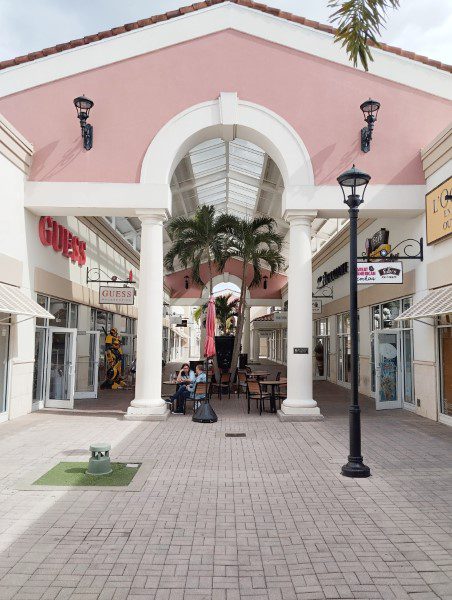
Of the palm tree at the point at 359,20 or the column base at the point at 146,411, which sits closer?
the palm tree at the point at 359,20

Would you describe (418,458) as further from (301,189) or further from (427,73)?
(427,73)

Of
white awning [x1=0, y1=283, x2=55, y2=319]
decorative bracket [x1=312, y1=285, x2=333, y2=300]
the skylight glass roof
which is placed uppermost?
the skylight glass roof

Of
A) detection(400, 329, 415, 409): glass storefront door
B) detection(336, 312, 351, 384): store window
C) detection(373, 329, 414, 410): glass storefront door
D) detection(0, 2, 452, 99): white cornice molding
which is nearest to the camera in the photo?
detection(0, 2, 452, 99): white cornice molding

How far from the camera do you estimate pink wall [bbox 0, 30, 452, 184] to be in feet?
37.0

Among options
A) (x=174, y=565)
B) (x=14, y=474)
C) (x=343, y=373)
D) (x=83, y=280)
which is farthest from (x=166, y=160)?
(x=343, y=373)

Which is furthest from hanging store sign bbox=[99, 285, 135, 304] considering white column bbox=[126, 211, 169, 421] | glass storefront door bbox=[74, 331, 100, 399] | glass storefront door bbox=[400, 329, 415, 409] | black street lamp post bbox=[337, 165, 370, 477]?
black street lamp post bbox=[337, 165, 370, 477]

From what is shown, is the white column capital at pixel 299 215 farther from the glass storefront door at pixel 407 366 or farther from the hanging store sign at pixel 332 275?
the hanging store sign at pixel 332 275

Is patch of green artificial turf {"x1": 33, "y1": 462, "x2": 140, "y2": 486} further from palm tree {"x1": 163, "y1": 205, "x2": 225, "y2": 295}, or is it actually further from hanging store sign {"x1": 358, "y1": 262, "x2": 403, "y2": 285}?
palm tree {"x1": 163, "y1": 205, "x2": 225, "y2": 295}

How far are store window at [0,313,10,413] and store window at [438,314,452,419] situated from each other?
9.39 meters

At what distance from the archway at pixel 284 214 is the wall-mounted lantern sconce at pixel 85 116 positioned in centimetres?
139

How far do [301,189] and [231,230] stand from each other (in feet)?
18.8

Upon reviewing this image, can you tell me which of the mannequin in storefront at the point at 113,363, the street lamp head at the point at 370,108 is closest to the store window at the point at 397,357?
the street lamp head at the point at 370,108

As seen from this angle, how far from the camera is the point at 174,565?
3902 mm

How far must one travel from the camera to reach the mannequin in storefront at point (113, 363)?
17.3 meters
